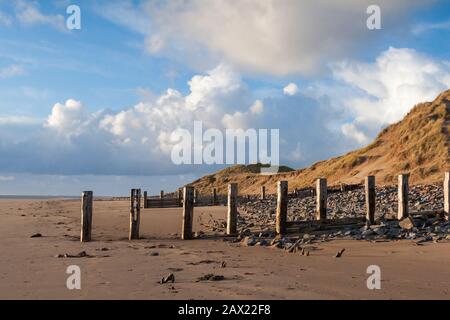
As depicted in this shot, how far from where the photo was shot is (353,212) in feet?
83.3

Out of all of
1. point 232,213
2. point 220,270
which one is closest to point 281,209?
point 232,213

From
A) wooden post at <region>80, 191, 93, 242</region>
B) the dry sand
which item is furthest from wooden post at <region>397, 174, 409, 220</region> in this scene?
wooden post at <region>80, 191, 93, 242</region>

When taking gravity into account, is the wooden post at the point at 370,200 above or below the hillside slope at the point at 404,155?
below

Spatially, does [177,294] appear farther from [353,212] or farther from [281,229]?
[353,212]

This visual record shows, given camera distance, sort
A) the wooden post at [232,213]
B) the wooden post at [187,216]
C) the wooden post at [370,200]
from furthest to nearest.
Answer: the wooden post at [370,200], the wooden post at [232,213], the wooden post at [187,216]

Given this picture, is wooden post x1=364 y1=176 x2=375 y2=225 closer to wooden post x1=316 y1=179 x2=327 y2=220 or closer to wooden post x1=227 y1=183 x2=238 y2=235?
wooden post x1=316 y1=179 x2=327 y2=220

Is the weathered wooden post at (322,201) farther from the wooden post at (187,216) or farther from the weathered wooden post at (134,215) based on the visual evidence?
the weathered wooden post at (134,215)

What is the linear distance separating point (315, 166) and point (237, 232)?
51386 millimetres

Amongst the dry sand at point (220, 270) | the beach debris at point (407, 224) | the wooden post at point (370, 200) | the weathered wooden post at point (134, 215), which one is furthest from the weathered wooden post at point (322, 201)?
the weathered wooden post at point (134, 215)

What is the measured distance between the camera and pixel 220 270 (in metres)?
11.0

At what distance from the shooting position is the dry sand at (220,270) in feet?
28.1

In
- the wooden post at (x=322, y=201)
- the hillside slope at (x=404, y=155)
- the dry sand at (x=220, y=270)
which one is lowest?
the dry sand at (x=220, y=270)

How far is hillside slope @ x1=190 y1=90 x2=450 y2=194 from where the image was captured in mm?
44588

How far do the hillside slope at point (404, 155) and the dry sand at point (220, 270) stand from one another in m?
29.8
